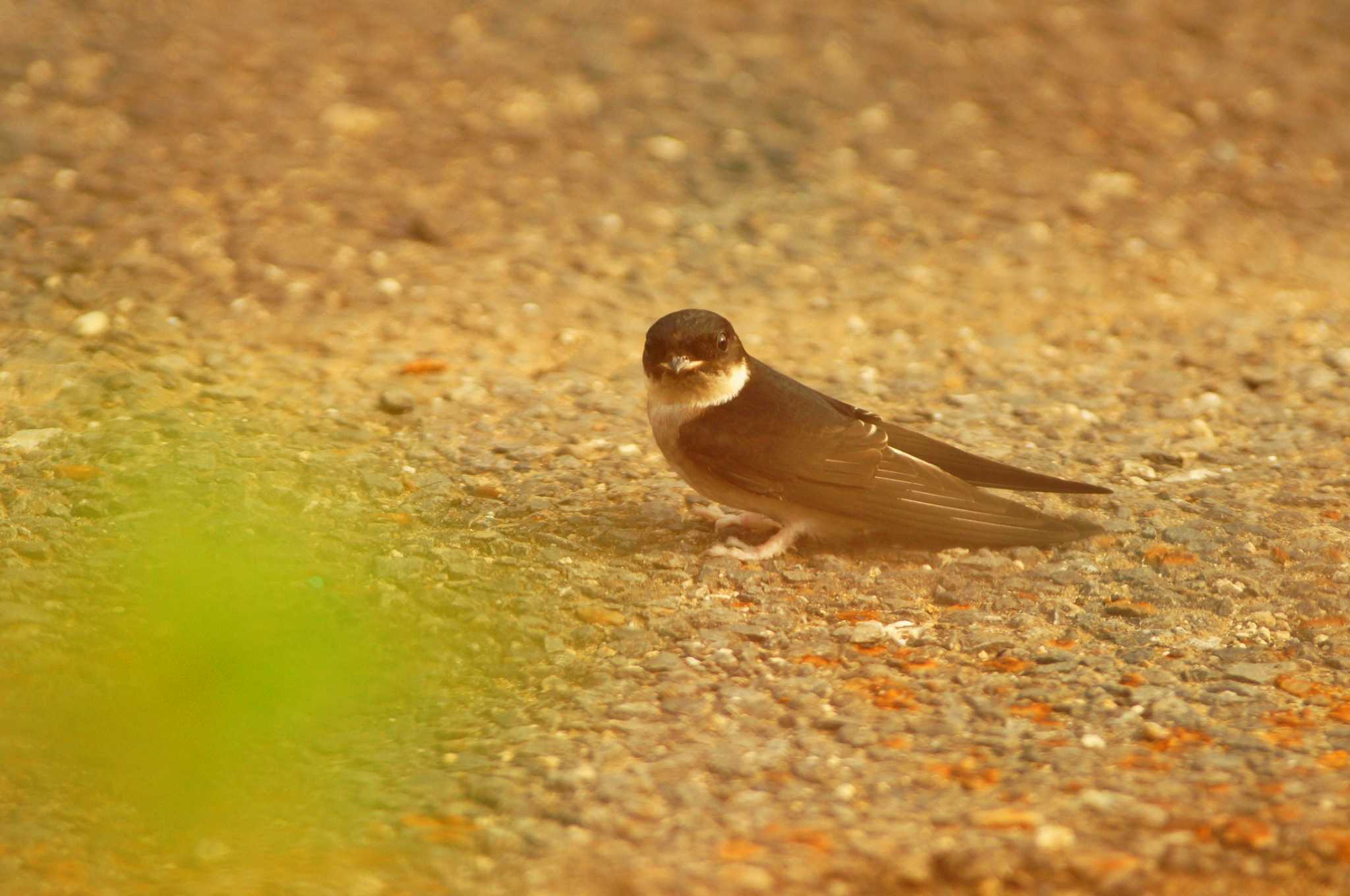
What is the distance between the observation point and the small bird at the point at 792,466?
4355mm

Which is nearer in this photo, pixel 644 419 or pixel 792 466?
pixel 792 466

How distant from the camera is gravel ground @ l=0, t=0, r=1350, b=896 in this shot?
3.23m

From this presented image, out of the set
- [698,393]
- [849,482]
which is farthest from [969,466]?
[698,393]

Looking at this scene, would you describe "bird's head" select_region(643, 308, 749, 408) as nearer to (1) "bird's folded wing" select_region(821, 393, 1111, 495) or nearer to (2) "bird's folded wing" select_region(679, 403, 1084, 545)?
(2) "bird's folded wing" select_region(679, 403, 1084, 545)

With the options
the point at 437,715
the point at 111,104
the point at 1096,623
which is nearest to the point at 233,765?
the point at 437,715

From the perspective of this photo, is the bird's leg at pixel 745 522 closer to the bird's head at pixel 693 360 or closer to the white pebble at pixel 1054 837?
the bird's head at pixel 693 360

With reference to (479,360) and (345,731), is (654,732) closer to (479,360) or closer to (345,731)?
(345,731)

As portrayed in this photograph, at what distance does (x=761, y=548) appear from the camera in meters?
4.48

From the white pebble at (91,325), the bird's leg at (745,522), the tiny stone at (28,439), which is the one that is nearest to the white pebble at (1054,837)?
the bird's leg at (745,522)

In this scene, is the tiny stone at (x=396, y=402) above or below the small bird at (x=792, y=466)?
below

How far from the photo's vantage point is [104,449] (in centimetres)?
484

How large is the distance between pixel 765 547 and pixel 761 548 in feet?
0.03

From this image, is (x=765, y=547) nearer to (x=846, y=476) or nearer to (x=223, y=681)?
(x=846, y=476)

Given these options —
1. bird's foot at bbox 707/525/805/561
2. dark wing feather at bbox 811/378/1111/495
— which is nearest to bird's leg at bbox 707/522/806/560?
bird's foot at bbox 707/525/805/561
